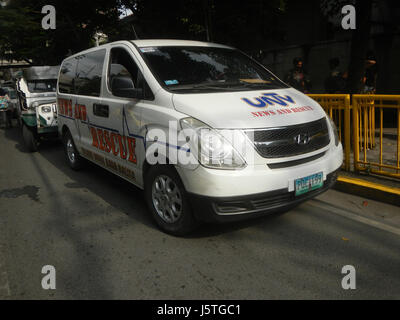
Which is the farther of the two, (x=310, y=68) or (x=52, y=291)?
(x=310, y=68)

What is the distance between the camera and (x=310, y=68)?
515 inches

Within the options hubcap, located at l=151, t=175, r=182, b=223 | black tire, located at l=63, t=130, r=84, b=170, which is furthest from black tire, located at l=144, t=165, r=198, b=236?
black tire, located at l=63, t=130, r=84, b=170

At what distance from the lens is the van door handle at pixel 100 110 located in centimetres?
443

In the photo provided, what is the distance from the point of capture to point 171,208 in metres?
3.51

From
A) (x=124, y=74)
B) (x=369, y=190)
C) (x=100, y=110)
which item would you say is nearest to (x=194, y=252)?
(x=124, y=74)

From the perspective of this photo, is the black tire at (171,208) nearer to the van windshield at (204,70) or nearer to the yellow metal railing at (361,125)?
the van windshield at (204,70)

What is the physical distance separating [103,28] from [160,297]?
15.0m

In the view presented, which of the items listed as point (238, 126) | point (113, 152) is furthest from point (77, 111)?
point (238, 126)

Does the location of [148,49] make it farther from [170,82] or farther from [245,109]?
[245,109]

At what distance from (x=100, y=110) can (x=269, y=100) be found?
2.15 m

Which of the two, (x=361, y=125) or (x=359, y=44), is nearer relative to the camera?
(x=361, y=125)

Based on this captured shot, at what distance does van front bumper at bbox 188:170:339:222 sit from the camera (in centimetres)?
306

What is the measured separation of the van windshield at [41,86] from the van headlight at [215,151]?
7634 mm
